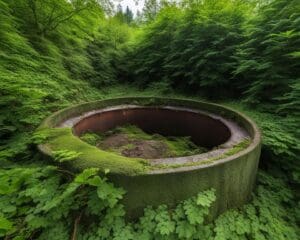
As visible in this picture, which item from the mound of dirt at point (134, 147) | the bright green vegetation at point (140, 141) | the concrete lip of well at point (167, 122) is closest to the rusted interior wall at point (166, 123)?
the concrete lip of well at point (167, 122)

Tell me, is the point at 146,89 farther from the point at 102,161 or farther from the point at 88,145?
the point at 102,161

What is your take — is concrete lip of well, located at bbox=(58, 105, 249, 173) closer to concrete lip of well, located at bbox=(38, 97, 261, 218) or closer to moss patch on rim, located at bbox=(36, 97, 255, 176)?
concrete lip of well, located at bbox=(38, 97, 261, 218)

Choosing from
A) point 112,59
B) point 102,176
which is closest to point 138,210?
point 102,176

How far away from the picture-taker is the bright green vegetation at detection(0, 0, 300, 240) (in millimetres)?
2221

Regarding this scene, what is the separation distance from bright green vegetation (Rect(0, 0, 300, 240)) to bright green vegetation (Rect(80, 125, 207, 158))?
3.56 ft

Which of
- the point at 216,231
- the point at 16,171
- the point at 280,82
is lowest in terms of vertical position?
the point at 216,231

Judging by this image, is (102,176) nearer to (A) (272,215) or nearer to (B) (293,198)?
(A) (272,215)

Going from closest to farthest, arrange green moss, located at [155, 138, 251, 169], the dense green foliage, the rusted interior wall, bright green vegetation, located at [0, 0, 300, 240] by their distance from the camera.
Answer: bright green vegetation, located at [0, 0, 300, 240] → green moss, located at [155, 138, 251, 169] → the dense green foliage → the rusted interior wall

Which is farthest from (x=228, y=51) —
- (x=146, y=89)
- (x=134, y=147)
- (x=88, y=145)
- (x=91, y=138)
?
(x=88, y=145)

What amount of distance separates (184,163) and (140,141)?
2136 mm

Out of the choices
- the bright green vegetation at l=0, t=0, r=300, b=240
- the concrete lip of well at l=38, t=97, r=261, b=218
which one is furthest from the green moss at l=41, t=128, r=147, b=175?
the bright green vegetation at l=0, t=0, r=300, b=240

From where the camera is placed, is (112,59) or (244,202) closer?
(244,202)

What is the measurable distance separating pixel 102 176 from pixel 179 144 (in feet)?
8.56

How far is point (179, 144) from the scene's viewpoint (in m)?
4.66
